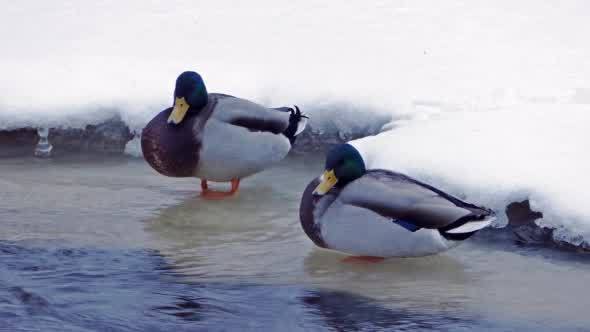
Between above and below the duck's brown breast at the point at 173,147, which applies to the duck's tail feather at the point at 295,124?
above

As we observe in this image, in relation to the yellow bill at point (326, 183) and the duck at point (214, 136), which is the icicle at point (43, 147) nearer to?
the duck at point (214, 136)

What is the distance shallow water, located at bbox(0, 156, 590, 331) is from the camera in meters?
4.36

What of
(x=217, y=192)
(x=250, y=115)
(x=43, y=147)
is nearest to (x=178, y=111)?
(x=250, y=115)

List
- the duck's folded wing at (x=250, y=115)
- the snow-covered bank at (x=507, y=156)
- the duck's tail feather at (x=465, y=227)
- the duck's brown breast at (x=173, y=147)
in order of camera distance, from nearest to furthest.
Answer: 1. the duck's tail feather at (x=465, y=227)
2. the snow-covered bank at (x=507, y=156)
3. the duck's brown breast at (x=173, y=147)
4. the duck's folded wing at (x=250, y=115)

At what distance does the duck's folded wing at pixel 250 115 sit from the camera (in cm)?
626

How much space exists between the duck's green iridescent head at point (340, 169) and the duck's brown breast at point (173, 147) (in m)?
1.20

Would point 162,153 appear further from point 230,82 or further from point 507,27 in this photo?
point 507,27

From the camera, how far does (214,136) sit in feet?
20.2

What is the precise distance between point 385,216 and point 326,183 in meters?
0.34

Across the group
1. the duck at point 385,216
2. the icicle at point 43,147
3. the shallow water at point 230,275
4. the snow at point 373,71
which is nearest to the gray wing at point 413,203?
the duck at point 385,216

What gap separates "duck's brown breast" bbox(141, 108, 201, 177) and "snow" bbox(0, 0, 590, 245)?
696mm

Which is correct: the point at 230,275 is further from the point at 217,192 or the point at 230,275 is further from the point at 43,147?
the point at 43,147

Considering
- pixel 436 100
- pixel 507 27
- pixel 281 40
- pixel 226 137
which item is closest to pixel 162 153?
pixel 226 137

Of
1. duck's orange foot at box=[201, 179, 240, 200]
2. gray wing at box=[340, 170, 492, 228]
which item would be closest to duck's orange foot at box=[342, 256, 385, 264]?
gray wing at box=[340, 170, 492, 228]
